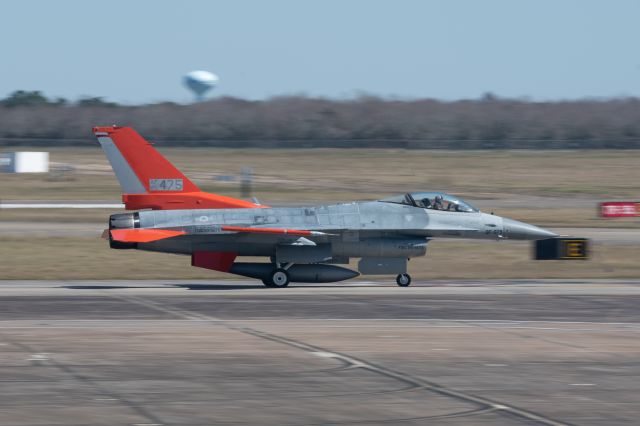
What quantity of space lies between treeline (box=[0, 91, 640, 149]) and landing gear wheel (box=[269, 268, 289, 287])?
87.5 metres

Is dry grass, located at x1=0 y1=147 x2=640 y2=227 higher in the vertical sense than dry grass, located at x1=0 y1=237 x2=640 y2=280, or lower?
higher

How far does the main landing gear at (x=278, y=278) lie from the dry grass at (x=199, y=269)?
362 cm

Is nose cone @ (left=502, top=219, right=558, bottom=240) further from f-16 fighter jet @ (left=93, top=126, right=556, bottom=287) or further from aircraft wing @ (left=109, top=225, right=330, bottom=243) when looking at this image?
aircraft wing @ (left=109, top=225, right=330, bottom=243)

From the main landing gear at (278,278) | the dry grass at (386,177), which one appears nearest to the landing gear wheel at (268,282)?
the main landing gear at (278,278)

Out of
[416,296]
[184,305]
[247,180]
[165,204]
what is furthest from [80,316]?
[247,180]

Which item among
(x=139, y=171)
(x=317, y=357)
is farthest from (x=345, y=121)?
(x=317, y=357)

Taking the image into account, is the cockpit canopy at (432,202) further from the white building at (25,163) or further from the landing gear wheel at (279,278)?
the white building at (25,163)

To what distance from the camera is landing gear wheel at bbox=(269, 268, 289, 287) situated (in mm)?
28469

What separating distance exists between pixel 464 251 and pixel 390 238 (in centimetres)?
867

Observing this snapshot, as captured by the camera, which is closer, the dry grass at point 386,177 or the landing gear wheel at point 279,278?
the landing gear wheel at point 279,278

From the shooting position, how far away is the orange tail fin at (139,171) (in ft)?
91.7

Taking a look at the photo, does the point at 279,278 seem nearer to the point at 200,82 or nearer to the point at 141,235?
the point at 141,235

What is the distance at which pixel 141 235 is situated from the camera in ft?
89.2

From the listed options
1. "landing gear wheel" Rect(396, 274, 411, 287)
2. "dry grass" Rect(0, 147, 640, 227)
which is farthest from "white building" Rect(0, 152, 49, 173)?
"landing gear wheel" Rect(396, 274, 411, 287)
